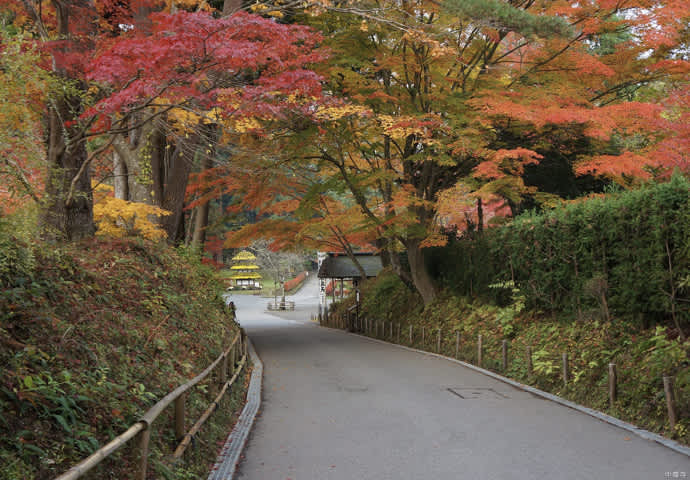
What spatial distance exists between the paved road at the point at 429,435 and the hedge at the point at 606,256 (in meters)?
2.34

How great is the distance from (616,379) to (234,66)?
8260mm

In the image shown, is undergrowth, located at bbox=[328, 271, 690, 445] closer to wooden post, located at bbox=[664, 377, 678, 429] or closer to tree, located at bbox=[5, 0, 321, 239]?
wooden post, located at bbox=[664, 377, 678, 429]

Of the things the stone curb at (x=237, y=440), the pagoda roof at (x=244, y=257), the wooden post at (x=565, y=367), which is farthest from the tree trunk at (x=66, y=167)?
the pagoda roof at (x=244, y=257)

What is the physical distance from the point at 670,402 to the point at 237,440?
5878 mm

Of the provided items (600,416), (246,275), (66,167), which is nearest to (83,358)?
(66,167)

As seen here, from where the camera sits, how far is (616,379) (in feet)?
28.7

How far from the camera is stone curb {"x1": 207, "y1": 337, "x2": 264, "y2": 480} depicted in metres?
5.88

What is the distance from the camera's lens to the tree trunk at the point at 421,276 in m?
19.0

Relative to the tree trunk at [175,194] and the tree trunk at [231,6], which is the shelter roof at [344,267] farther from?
the tree trunk at [231,6]

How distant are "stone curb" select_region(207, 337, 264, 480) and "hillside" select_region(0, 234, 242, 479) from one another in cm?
16

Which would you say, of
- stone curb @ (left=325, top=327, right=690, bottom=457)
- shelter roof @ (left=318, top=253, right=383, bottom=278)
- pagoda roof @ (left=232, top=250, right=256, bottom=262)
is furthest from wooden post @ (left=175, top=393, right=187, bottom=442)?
pagoda roof @ (left=232, top=250, right=256, bottom=262)

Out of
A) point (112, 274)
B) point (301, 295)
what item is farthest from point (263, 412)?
point (301, 295)

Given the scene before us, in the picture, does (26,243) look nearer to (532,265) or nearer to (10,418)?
(10,418)

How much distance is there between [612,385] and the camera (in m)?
8.67
